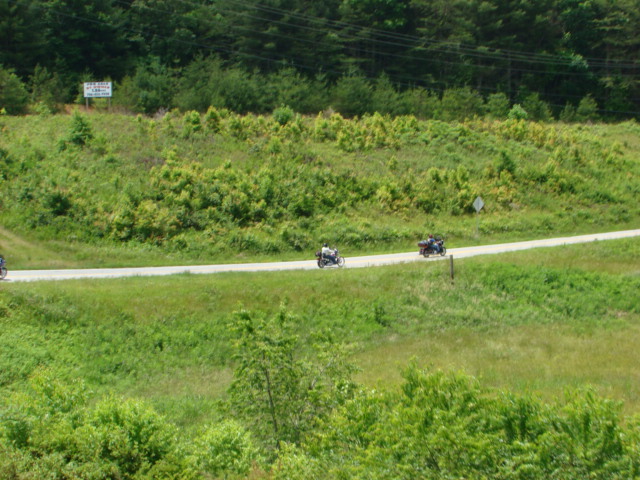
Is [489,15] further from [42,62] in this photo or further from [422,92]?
[42,62]

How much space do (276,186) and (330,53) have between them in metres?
Result: 32.2

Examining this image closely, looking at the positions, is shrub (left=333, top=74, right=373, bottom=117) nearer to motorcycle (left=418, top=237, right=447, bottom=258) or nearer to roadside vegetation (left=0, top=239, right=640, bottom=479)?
motorcycle (left=418, top=237, right=447, bottom=258)

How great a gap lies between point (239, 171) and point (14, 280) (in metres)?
16.2

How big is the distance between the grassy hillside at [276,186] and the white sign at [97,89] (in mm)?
1916

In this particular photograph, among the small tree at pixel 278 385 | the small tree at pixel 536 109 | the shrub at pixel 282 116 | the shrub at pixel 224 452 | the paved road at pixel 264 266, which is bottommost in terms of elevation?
the paved road at pixel 264 266

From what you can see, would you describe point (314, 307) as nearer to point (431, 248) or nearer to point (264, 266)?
point (264, 266)

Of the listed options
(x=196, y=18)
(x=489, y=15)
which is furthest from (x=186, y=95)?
(x=489, y=15)

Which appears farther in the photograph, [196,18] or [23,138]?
[196,18]

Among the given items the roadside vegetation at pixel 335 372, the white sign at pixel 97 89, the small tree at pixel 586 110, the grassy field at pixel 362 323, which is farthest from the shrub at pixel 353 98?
the grassy field at pixel 362 323

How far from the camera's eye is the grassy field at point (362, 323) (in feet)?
68.7

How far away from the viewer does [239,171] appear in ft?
131

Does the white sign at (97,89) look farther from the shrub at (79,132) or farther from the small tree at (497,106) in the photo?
the small tree at (497,106)

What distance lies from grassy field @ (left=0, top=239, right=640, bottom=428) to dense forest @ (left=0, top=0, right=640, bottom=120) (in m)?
30.9

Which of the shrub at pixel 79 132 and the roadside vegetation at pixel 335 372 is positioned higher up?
the shrub at pixel 79 132
